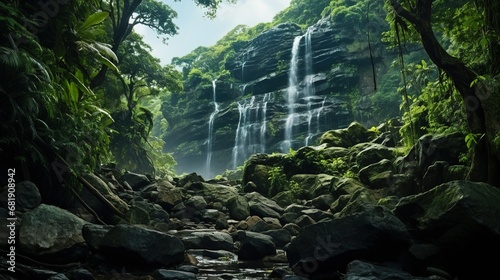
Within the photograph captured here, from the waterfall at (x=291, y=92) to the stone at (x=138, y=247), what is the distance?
2909cm

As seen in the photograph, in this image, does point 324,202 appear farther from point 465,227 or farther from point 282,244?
point 465,227

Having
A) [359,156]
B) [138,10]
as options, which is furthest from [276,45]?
[359,156]

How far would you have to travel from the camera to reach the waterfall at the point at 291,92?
117ft

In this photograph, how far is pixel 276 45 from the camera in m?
45.7

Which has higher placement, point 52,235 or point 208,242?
point 208,242

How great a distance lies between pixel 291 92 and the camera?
3994cm

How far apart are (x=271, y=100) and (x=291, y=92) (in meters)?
2.32

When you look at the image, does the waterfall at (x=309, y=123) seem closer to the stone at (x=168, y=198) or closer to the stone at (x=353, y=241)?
the stone at (x=168, y=198)

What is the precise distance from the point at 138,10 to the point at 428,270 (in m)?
20.8

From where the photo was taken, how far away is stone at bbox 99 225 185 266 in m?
5.29

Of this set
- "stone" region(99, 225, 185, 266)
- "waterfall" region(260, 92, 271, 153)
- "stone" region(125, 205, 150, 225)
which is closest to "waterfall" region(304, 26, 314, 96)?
"waterfall" region(260, 92, 271, 153)

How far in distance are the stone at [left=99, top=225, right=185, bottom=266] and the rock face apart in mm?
28593

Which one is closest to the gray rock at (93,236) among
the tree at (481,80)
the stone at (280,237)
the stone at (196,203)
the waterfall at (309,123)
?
the stone at (280,237)

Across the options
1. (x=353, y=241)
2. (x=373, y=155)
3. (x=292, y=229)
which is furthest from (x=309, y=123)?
(x=353, y=241)
